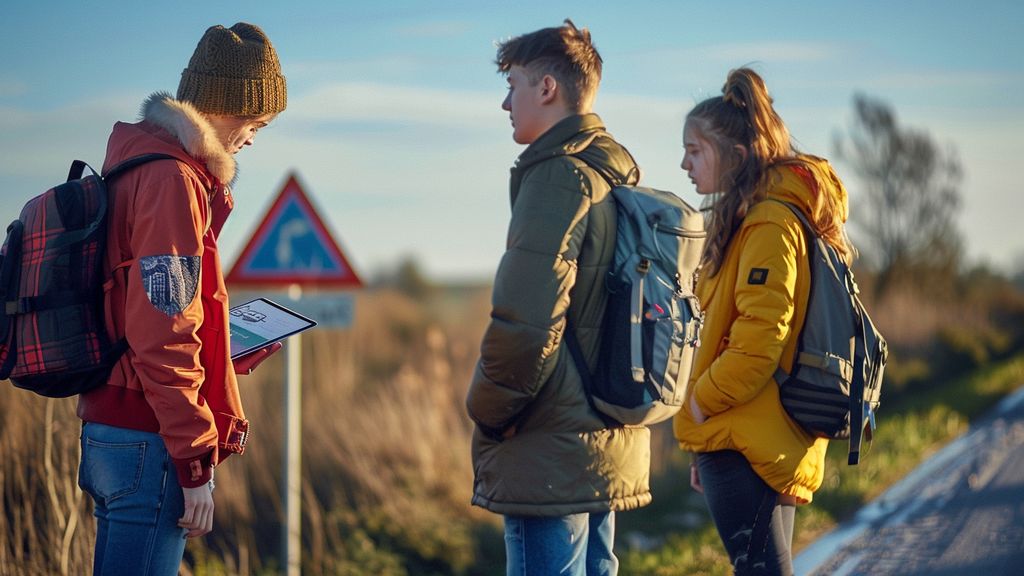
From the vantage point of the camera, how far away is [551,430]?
3.03 metres

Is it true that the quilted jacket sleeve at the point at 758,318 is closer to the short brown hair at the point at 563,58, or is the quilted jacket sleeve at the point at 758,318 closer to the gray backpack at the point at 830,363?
the gray backpack at the point at 830,363

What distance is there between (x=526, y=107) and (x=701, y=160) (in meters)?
0.72

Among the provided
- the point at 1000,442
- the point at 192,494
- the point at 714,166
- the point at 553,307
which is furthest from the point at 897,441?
the point at 192,494

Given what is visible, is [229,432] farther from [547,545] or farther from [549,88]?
[549,88]

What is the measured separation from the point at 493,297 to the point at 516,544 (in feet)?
2.39

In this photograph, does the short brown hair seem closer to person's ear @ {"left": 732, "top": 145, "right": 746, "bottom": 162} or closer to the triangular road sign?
person's ear @ {"left": 732, "top": 145, "right": 746, "bottom": 162}

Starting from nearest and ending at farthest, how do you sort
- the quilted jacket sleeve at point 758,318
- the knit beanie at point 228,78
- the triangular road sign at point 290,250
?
the knit beanie at point 228,78 < the quilted jacket sleeve at point 758,318 < the triangular road sign at point 290,250

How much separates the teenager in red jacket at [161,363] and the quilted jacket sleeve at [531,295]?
0.69m

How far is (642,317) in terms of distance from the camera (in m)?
3.05

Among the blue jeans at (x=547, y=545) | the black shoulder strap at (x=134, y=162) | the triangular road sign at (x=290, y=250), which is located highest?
the black shoulder strap at (x=134, y=162)

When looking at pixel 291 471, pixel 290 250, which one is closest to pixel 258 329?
pixel 291 471

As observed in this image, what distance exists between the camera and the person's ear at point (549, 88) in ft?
10.4

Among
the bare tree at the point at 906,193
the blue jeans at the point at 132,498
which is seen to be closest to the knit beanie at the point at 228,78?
the blue jeans at the point at 132,498

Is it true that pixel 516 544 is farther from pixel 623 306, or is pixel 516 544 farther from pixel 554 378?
pixel 623 306
